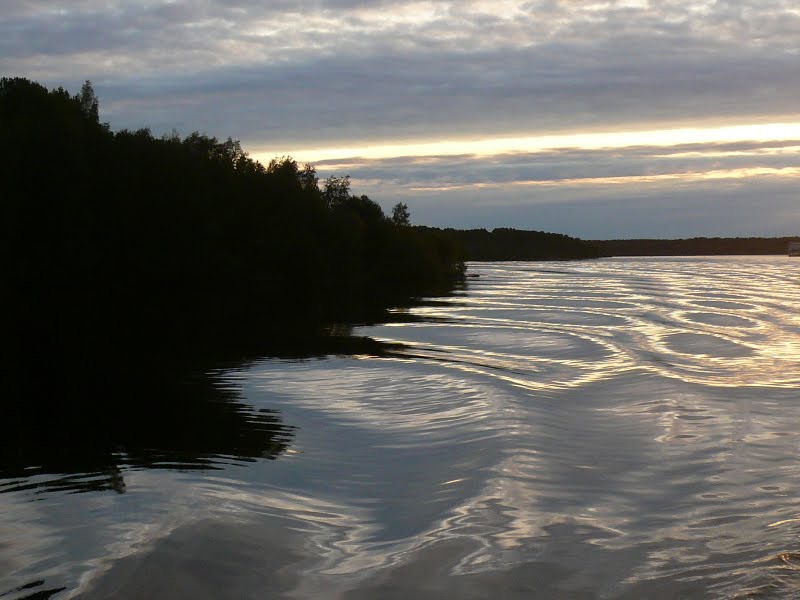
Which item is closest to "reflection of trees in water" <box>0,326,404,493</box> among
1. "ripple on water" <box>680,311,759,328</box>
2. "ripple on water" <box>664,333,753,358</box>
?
"ripple on water" <box>664,333,753,358</box>

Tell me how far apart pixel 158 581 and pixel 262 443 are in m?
7.83

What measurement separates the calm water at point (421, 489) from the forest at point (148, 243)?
14611 mm

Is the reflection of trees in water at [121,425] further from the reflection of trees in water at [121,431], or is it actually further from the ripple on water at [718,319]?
the ripple on water at [718,319]

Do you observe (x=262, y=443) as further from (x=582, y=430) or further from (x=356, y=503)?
(x=582, y=430)

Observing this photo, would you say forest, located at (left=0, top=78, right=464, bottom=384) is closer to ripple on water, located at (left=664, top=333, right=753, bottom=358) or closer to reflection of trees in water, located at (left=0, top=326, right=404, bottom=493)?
reflection of trees in water, located at (left=0, top=326, right=404, bottom=493)

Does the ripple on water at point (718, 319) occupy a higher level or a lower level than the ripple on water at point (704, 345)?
higher

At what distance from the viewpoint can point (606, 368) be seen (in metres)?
Answer: 31.7

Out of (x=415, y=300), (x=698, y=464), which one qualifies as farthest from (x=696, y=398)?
(x=415, y=300)

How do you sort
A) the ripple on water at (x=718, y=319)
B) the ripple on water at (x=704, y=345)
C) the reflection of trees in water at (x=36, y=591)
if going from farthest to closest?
the ripple on water at (x=718, y=319)
the ripple on water at (x=704, y=345)
the reflection of trees in water at (x=36, y=591)

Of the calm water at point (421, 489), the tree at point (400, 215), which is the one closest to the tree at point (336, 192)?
the tree at point (400, 215)

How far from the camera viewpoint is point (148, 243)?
66375 millimetres

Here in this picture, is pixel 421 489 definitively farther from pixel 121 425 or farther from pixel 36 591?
pixel 121 425

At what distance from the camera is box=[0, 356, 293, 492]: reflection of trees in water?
53.8 feet

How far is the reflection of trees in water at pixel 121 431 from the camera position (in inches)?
646
